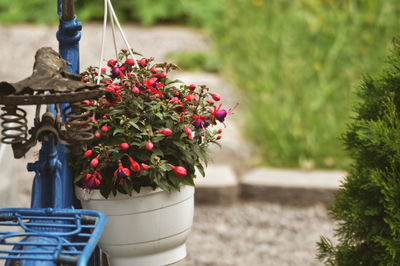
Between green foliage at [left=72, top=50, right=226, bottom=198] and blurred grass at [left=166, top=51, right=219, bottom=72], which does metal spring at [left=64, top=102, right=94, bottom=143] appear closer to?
green foliage at [left=72, top=50, right=226, bottom=198]

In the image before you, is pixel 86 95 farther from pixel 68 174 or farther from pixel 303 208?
pixel 303 208

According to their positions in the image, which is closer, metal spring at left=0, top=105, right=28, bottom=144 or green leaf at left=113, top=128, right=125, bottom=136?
metal spring at left=0, top=105, right=28, bottom=144

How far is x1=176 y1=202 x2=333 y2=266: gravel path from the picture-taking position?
3.11m

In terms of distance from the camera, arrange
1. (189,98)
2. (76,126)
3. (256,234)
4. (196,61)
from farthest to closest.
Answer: (196,61)
(256,234)
(189,98)
(76,126)

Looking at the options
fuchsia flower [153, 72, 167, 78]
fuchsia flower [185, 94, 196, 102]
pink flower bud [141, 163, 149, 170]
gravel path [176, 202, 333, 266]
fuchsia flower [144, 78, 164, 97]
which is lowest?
gravel path [176, 202, 333, 266]

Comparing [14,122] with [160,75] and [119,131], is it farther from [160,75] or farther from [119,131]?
[160,75]

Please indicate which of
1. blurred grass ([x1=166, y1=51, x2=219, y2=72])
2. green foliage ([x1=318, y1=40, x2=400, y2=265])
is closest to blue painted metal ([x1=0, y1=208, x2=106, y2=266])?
green foliage ([x1=318, y1=40, x2=400, y2=265])

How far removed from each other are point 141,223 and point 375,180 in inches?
26.2

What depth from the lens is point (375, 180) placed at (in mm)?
1646

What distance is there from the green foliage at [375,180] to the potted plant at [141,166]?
487mm

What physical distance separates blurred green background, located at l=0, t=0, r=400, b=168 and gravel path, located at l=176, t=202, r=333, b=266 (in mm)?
401

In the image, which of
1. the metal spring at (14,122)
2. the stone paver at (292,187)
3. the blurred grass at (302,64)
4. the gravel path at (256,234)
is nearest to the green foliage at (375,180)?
the metal spring at (14,122)

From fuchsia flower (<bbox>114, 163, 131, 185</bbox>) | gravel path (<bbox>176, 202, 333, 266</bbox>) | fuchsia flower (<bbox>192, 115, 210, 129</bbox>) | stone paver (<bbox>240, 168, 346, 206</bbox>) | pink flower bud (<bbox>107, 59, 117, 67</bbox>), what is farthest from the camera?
stone paver (<bbox>240, 168, 346, 206</bbox>)

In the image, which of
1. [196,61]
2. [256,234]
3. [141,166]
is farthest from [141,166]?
[196,61]
